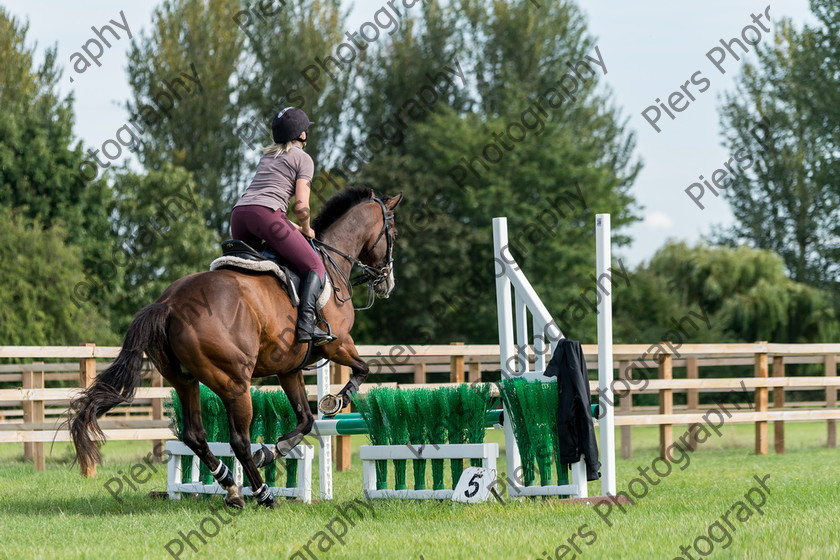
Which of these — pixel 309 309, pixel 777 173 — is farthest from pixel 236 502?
pixel 777 173

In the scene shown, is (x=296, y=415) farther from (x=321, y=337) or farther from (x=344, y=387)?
(x=321, y=337)

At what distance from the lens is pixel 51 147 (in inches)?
1075

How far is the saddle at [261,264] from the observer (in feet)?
20.5

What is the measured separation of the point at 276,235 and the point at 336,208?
3.26 feet

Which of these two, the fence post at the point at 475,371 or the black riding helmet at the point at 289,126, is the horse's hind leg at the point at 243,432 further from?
the fence post at the point at 475,371

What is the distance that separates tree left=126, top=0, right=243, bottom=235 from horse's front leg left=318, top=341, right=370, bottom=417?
26339mm

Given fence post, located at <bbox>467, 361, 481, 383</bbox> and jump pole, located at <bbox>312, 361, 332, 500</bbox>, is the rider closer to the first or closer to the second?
jump pole, located at <bbox>312, 361, 332, 500</bbox>

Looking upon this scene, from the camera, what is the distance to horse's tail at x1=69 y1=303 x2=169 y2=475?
582 cm

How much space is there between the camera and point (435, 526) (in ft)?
17.6

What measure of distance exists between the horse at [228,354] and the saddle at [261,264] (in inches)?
2.1

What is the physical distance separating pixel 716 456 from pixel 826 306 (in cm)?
1916

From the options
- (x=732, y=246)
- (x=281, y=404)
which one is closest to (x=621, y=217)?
(x=732, y=246)

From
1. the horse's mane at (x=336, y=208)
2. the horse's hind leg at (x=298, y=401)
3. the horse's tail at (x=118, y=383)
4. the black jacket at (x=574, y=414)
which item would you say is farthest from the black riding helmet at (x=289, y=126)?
the black jacket at (x=574, y=414)

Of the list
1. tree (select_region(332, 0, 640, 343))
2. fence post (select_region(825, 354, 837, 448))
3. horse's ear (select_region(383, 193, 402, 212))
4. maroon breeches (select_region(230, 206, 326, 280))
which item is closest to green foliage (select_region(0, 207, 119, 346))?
tree (select_region(332, 0, 640, 343))
